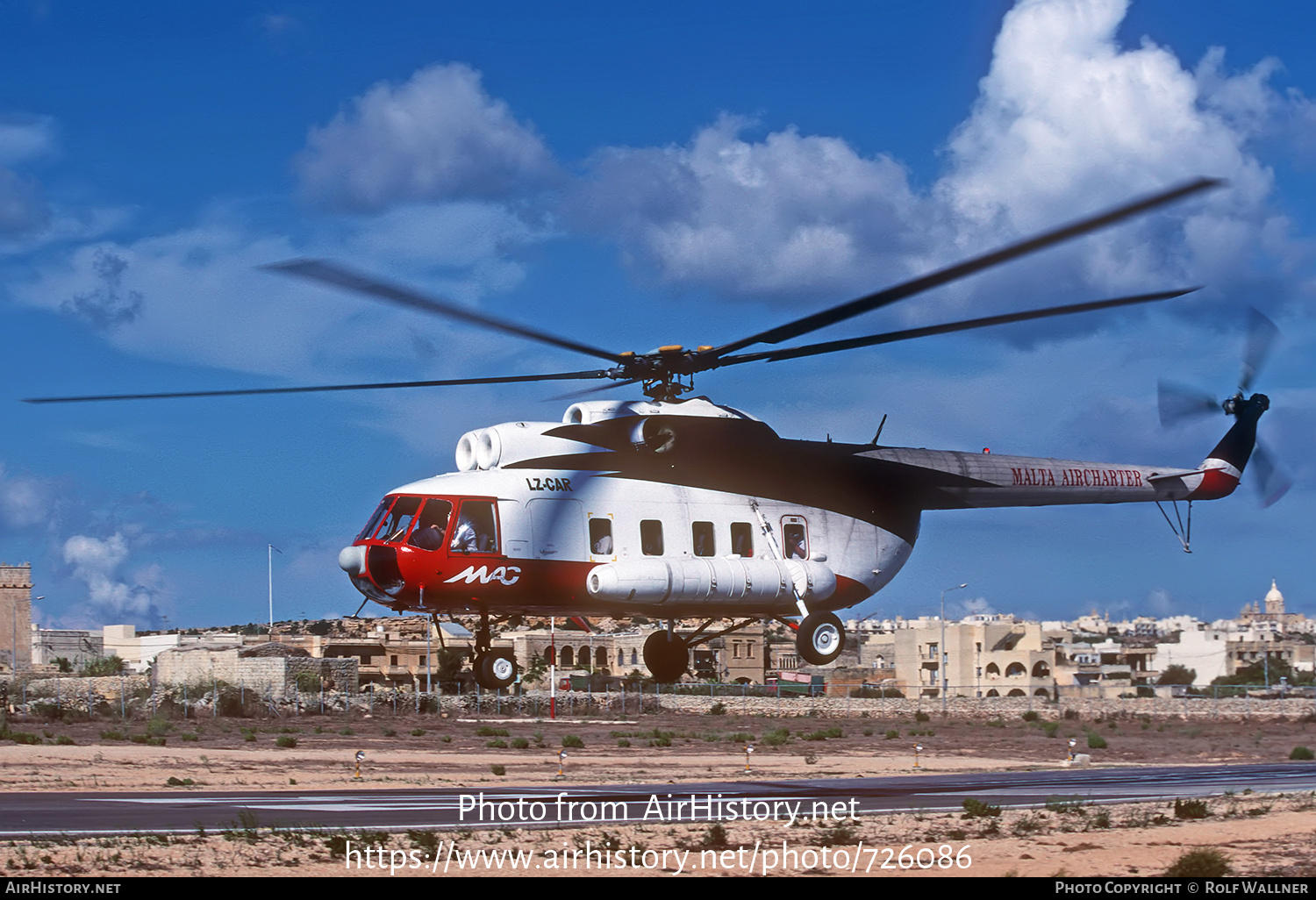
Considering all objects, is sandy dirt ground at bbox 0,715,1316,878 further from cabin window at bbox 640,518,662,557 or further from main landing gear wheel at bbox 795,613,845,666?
cabin window at bbox 640,518,662,557

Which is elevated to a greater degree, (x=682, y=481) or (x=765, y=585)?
(x=682, y=481)

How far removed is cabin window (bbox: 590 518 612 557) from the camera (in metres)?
21.4

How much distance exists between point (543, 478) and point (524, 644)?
88.6 m

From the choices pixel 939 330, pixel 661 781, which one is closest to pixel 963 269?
pixel 939 330

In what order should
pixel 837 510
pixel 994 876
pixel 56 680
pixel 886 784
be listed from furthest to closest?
pixel 56 680 → pixel 886 784 → pixel 837 510 → pixel 994 876

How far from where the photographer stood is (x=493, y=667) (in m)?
20.7

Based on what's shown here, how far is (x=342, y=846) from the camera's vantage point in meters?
20.8

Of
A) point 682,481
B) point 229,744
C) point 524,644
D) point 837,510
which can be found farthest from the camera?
point 524,644

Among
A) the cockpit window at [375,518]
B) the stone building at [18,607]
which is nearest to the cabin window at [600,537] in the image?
the cockpit window at [375,518]

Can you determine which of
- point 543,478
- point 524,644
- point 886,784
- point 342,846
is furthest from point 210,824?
point 524,644

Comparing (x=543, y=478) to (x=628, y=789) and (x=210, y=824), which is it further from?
(x=628, y=789)

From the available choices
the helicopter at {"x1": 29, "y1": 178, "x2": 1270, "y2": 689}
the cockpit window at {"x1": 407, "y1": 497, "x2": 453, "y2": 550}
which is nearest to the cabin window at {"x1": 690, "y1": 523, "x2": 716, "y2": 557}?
the helicopter at {"x1": 29, "y1": 178, "x2": 1270, "y2": 689}

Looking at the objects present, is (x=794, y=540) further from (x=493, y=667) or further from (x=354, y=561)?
(x=354, y=561)

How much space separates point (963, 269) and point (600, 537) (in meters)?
7.73
